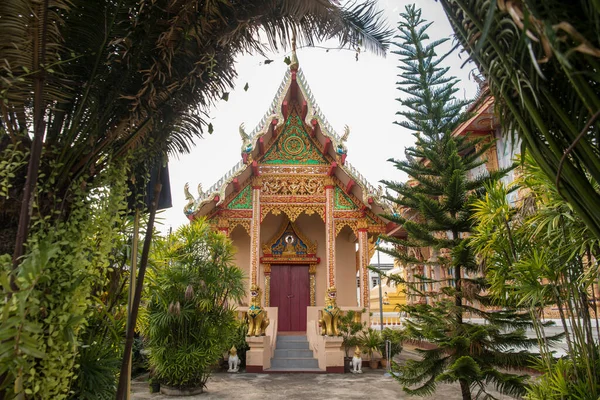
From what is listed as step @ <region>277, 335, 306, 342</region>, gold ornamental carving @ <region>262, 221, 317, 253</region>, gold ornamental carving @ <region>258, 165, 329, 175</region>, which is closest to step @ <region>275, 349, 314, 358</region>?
step @ <region>277, 335, 306, 342</region>

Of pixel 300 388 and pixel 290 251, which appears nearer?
pixel 300 388

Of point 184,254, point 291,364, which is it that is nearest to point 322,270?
point 291,364

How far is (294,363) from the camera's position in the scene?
30.0 feet

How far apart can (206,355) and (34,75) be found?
16.9ft

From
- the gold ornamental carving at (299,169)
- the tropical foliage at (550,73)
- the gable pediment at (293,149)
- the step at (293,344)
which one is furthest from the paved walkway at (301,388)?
the tropical foliage at (550,73)

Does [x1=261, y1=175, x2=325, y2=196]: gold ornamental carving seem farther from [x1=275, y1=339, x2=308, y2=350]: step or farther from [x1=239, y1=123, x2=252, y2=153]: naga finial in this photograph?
[x1=275, y1=339, x2=308, y2=350]: step

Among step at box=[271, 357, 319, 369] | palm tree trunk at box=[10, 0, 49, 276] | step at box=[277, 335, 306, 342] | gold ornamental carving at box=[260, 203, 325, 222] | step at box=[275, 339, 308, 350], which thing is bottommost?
step at box=[271, 357, 319, 369]

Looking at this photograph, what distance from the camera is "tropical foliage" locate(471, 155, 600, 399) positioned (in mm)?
3312

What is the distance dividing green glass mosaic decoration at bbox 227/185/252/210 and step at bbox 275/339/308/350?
3.37m

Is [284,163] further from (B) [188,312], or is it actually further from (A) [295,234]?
(B) [188,312]

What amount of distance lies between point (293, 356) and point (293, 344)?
0.55m

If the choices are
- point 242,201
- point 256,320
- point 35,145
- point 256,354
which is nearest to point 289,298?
point 256,320

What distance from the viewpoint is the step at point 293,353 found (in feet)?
31.3

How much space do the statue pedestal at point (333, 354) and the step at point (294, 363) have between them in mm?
494
